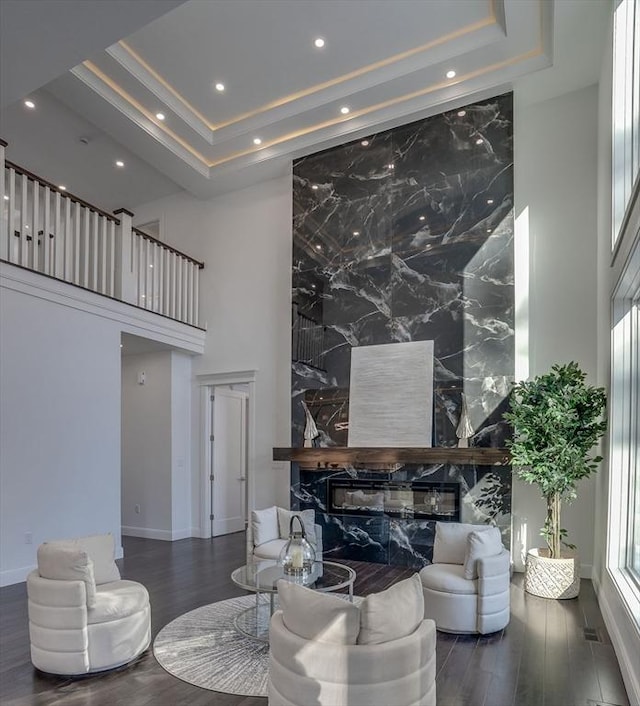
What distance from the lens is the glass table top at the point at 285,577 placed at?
3863 millimetres

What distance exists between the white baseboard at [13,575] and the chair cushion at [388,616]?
4.65 meters

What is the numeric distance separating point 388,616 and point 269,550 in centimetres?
318

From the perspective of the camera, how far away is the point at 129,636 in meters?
3.49

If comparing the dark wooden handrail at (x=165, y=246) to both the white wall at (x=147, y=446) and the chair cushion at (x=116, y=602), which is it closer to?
the white wall at (x=147, y=446)

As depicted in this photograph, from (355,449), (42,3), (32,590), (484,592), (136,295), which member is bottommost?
(484,592)

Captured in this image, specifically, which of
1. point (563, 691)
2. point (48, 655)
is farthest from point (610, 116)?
point (48, 655)

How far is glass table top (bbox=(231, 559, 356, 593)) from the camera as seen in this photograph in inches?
152

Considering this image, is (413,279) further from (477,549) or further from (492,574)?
(492,574)

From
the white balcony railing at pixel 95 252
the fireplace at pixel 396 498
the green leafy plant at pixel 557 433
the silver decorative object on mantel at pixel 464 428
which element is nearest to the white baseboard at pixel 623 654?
the green leafy plant at pixel 557 433

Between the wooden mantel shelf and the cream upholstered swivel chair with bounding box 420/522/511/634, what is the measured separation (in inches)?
60.0

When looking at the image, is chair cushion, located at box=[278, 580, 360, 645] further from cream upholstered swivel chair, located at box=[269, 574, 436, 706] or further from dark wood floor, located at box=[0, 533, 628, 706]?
dark wood floor, located at box=[0, 533, 628, 706]

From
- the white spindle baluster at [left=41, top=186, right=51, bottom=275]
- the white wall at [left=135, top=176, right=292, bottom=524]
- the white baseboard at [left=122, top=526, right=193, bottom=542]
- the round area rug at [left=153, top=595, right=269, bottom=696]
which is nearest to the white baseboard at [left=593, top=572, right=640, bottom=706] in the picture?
the round area rug at [left=153, top=595, right=269, bottom=696]

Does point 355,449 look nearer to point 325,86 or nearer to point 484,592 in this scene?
point 484,592

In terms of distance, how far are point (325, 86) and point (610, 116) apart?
11.1 ft
